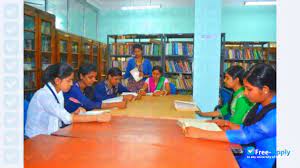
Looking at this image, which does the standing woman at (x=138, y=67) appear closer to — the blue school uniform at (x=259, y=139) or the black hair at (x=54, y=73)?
the black hair at (x=54, y=73)

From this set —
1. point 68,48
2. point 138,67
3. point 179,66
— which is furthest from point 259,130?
point 68,48

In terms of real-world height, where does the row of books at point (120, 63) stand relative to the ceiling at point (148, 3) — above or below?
below

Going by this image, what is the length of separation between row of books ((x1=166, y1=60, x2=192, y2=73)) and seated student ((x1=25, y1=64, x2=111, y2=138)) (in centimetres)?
325

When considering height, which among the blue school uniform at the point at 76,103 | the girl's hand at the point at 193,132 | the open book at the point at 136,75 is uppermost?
the open book at the point at 136,75

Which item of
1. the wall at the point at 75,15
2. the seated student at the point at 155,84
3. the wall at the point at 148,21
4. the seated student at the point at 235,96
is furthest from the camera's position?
the wall at the point at 148,21

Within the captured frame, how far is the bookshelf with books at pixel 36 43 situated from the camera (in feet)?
12.0

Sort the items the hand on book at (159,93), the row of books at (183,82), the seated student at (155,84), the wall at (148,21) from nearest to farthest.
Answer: the hand on book at (159,93)
the seated student at (155,84)
the row of books at (183,82)
the wall at (148,21)

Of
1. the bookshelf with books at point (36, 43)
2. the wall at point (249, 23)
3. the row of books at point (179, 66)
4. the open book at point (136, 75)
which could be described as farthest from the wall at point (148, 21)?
the open book at point (136, 75)

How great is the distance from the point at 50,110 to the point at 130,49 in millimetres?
3673

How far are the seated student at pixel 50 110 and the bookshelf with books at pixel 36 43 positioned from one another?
6.42ft

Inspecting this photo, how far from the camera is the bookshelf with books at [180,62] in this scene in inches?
193

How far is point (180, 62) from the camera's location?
4945 millimetres

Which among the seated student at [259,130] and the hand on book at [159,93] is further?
the hand on book at [159,93]
